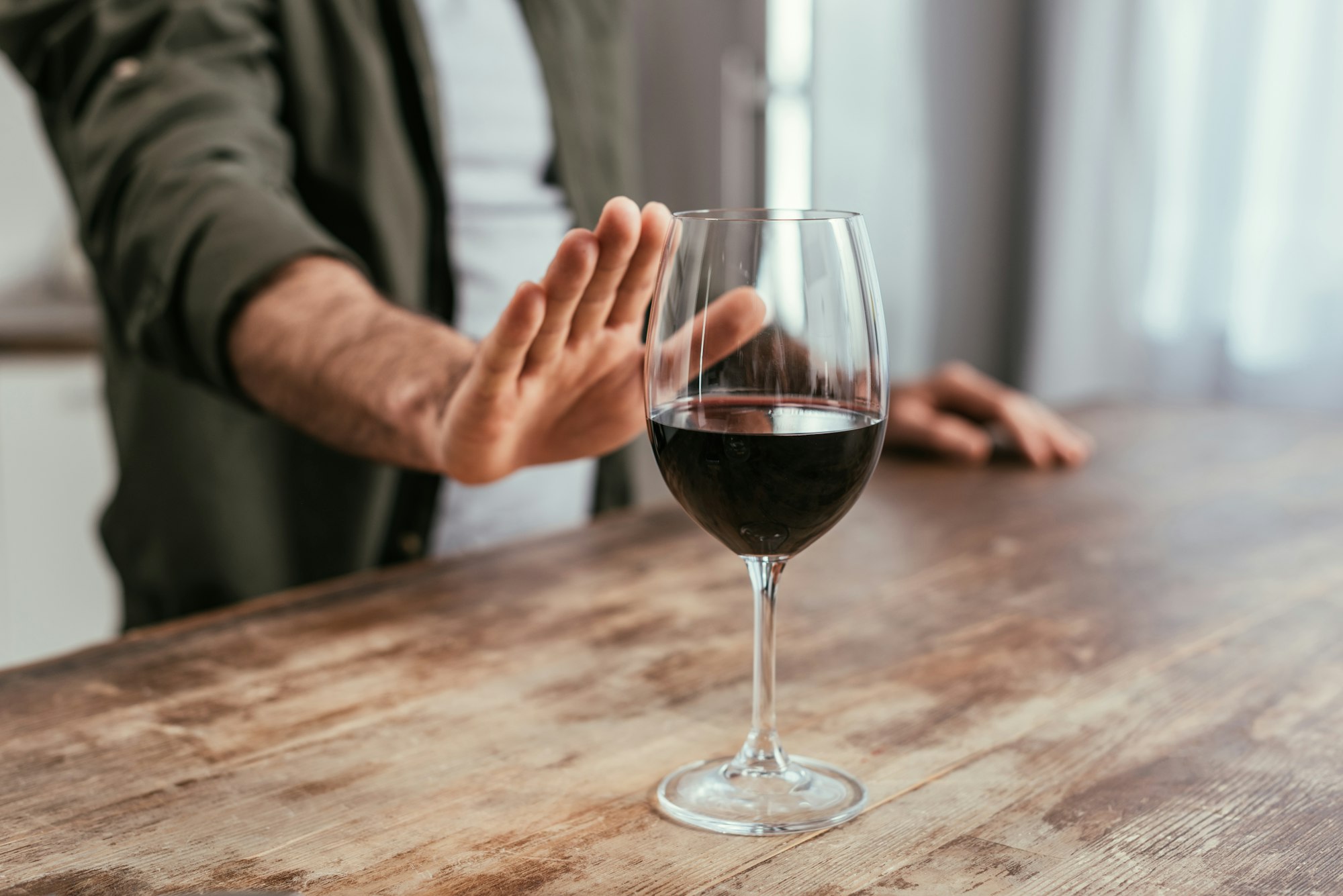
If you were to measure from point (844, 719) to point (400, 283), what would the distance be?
0.82m

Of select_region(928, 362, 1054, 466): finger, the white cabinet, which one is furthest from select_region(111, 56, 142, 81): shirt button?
the white cabinet

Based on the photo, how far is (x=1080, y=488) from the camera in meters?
1.23

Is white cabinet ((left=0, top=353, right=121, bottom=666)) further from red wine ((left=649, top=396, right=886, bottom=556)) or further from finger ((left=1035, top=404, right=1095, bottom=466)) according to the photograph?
red wine ((left=649, top=396, right=886, bottom=556))

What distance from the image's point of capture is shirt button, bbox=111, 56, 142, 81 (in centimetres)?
111

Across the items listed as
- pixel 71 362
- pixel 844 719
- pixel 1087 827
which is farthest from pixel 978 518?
pixel 71 362

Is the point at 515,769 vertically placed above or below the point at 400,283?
below

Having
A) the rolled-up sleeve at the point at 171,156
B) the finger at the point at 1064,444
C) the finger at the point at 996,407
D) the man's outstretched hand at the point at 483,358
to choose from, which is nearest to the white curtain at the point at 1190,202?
the finger at the point at 996,407

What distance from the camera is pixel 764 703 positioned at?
569 millimetres

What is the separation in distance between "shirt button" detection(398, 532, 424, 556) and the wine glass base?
746 mm

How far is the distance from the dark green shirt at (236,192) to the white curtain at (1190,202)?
6.49 ft

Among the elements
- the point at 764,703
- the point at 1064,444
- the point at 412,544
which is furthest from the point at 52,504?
the point at 764,703

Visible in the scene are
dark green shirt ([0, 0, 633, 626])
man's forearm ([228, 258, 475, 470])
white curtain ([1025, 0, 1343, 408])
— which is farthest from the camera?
white curtain ([1025, 0, 1343, 408])

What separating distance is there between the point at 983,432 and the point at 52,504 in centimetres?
183

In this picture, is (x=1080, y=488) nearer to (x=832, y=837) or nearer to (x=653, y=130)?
(x=832, y=837)
